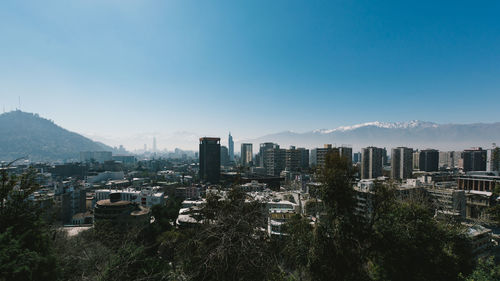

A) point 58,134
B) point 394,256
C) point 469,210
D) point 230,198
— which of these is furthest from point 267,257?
point 58,134

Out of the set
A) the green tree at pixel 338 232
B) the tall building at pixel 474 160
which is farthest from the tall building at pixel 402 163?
the green tree at pixel 338 232

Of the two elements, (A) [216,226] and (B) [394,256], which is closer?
(A) [216,226]

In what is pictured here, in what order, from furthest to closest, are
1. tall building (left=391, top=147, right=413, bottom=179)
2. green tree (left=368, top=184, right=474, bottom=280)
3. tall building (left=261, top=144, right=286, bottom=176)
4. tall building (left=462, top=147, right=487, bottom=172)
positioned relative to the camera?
1. tall building (left=261, top=144, right=286, bottom=176)
2. tall building (left=462, top=147, right=487, bottom=172)
3. tall building (left=391, top=147, right=413, bottom=179)
4. green tree (left=368, top=184, right=474, bottom=280)

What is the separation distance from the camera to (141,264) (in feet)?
18.6

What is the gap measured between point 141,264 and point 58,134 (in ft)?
746

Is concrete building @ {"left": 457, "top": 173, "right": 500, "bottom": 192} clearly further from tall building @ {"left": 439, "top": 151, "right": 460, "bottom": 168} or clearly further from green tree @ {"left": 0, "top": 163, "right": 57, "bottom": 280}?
tall building @ {"left": 439, "top": 151, "right": 460, "bottom": 168}

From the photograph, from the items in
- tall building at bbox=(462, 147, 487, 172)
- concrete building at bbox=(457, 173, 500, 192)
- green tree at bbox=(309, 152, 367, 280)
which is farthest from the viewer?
tall building at bbox=(462, 147, 487, 172)

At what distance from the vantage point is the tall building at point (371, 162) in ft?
137

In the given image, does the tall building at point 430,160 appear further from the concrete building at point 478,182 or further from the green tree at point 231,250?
the green tree at point 231,250

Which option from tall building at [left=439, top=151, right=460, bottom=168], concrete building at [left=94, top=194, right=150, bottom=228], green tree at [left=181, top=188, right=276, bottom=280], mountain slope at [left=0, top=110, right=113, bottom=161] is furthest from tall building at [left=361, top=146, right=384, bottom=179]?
mountain slope at [left=0, top=110, right=113, bottom=161]

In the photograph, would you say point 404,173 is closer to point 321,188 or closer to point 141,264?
point 321,188

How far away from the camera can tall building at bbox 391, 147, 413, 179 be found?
43.2 m

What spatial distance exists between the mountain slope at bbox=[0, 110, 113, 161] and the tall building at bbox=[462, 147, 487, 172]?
179329 mm

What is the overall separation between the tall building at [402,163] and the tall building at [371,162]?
3512mm
